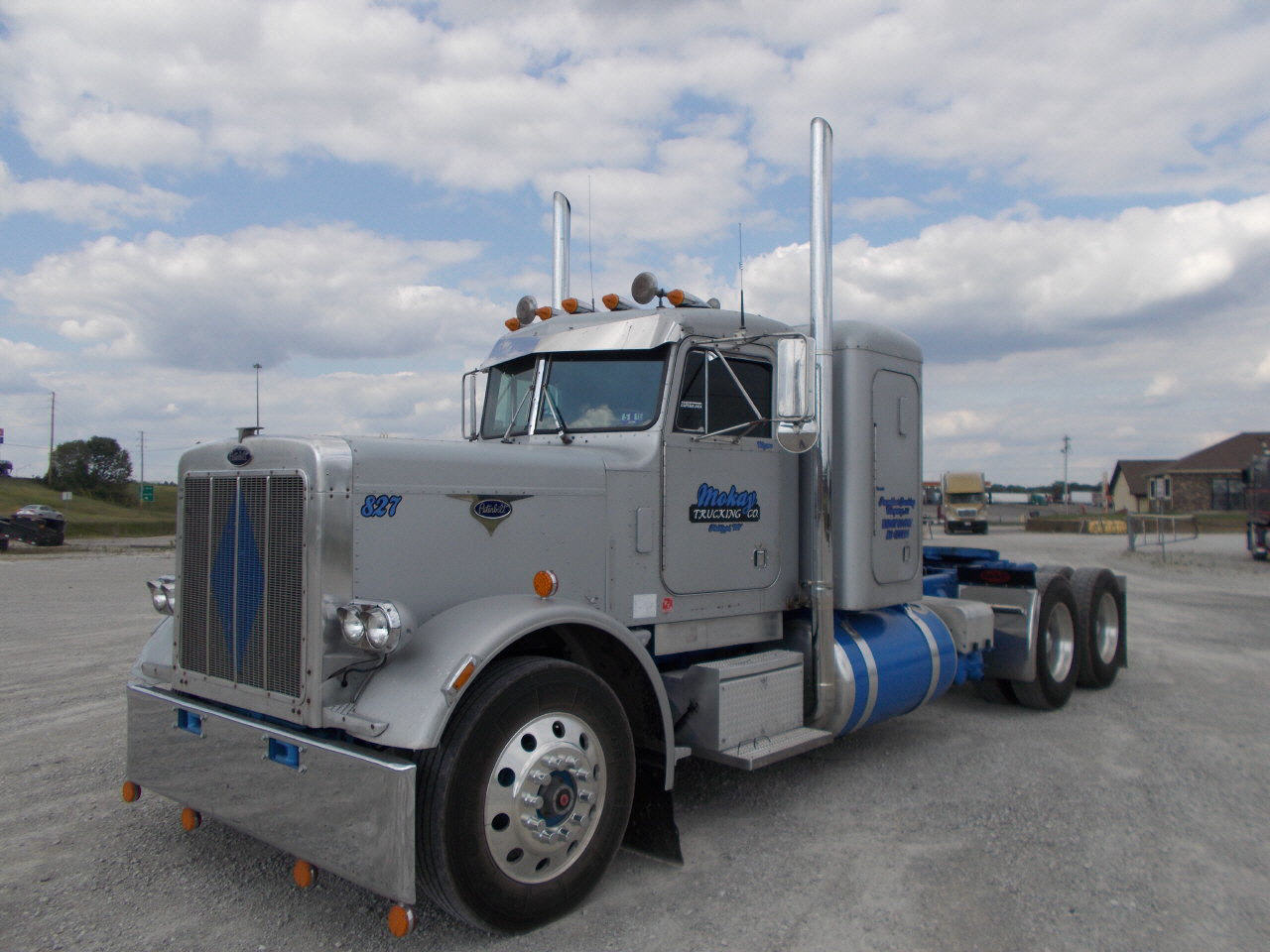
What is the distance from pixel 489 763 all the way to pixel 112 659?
7697 mm

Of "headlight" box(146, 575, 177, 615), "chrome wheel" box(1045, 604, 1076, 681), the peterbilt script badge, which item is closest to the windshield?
the peterbilt script badge

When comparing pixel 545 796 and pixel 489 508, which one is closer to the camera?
pixel 545 796

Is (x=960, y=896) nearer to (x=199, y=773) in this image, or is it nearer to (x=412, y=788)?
(x=412, y=788)

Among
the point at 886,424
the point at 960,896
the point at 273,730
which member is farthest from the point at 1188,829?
the point at 273,730

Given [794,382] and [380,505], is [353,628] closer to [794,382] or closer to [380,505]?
[380,505]

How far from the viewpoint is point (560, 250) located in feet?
23.3

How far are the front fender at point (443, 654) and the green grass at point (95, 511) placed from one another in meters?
41.1

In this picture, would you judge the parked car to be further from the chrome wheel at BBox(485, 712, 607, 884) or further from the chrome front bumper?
the chrome wheel at BBox(485, 712, 607, 884)

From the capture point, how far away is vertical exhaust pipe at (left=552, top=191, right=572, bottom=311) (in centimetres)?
701

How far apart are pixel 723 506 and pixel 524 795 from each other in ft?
6.82

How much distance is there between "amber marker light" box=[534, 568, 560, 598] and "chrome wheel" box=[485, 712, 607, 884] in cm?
52

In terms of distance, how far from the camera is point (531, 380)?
5.36 m

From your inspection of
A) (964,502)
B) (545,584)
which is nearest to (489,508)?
(545,584)

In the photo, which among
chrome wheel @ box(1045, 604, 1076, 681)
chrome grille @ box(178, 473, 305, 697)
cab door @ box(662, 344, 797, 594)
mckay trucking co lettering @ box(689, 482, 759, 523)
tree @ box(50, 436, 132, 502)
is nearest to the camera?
chrome grille @ box(178, 473, 305, 697)
